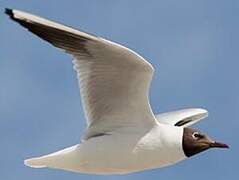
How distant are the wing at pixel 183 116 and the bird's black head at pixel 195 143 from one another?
708 millimetres

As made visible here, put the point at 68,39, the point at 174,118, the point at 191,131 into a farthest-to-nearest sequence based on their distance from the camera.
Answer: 1. the point at 174,118
2. the point at 191,131
3. the point at 68,39

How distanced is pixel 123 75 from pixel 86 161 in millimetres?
748

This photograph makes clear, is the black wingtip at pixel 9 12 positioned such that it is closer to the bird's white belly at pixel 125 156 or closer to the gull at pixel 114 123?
the gull at pixel 114 123

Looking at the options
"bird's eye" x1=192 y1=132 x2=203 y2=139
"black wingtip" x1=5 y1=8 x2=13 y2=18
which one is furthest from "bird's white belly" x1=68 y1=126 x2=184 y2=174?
"black wingtip" x1=5 y1=8 x2=13 y2=18

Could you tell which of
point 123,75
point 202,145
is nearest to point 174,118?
point 202,145

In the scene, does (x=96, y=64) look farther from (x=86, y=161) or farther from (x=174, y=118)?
(x=174, y=118)

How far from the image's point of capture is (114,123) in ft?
28.0

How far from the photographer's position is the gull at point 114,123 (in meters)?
8.05

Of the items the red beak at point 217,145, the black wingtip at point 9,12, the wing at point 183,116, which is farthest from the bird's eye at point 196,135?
the black wingtip at point 9,12

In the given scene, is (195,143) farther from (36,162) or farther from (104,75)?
(36,162)

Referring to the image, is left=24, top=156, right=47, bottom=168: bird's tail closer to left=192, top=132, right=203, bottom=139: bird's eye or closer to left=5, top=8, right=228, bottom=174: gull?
left=5, top=8, right=228, bottom=174: gull

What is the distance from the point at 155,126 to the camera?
8391mm

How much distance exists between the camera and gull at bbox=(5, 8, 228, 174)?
8.05 m

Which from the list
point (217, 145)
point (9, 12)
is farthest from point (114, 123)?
point (9, 12)
